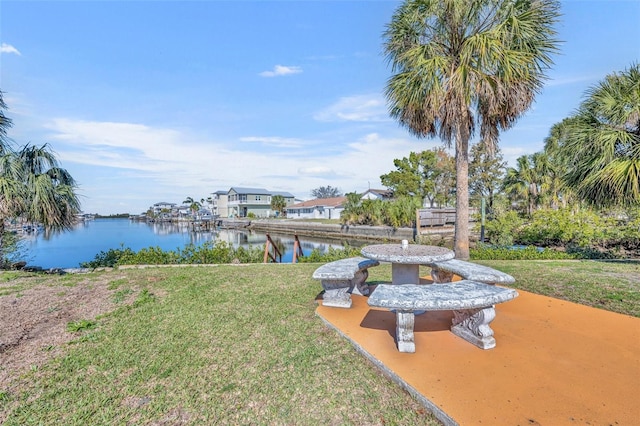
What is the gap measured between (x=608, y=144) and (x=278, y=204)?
154 feet

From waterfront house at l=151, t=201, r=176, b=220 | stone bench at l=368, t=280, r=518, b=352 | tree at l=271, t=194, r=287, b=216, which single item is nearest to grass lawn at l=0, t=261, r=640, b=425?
stone bench at l=368, t=280, r=518, b=352

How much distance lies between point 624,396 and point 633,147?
636 cm

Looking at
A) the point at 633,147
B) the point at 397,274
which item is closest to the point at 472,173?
the point at 633,147

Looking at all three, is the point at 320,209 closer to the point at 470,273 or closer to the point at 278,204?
the point at 278,204

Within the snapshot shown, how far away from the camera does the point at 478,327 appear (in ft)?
9.25

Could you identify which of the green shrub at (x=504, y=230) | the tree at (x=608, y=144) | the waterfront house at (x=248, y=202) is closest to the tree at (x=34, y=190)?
the tree at (x=608, y=144)

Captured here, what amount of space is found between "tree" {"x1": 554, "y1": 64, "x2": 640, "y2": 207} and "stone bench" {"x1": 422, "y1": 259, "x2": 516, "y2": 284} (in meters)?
4.20

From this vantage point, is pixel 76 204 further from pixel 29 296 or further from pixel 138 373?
pixel 138 373

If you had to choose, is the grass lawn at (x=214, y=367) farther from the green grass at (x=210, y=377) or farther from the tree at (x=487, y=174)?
the tree at (x=487, y=174)

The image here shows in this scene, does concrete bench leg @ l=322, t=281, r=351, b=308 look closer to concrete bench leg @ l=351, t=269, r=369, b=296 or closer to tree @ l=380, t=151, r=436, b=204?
concrete bench leg @ l=351, t=269, r=369, b=296

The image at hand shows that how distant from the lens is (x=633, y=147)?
235 inches

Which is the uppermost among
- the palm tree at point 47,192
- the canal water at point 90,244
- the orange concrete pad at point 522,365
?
the palm tree at point 47,192

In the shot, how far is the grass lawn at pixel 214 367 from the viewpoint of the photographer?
1.98m

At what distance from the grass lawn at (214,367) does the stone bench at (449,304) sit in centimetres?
52
